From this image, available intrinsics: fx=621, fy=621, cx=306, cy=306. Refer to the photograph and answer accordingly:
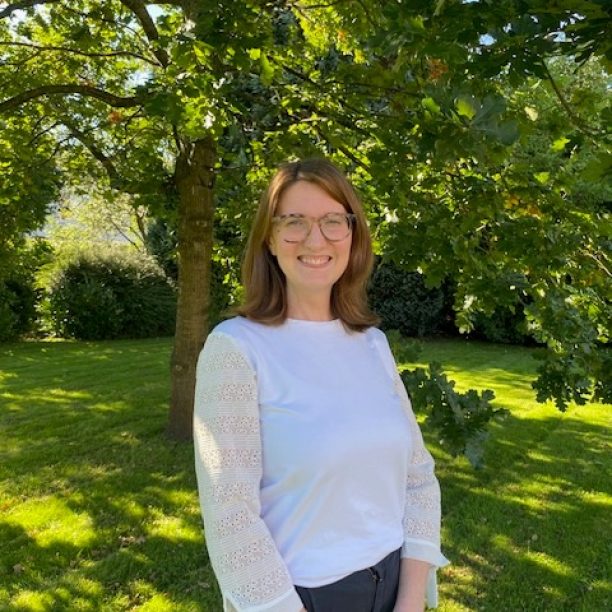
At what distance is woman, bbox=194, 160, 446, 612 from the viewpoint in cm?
147

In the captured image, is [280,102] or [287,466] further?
[280,102]

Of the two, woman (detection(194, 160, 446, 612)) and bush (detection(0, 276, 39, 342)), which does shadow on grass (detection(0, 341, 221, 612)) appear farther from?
bush (detection(0, 276, 39, 342))

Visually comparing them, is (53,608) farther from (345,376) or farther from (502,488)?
(502,488)

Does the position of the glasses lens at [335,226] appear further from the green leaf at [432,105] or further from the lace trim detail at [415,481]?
the lace trim detail at [415,481]

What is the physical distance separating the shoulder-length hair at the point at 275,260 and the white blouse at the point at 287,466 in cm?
9

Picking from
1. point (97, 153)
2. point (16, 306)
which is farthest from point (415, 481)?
point (16, 306)

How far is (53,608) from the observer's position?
342 cm

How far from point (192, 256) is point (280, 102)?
190cm

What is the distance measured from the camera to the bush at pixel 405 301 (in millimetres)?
15438

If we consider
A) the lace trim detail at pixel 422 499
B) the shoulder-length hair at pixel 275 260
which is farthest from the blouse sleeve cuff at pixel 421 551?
the shoulder-length hair at pixel 275 260

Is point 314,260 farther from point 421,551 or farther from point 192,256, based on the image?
point 192,256

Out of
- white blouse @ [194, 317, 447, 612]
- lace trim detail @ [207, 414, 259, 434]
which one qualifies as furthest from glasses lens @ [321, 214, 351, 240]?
lace trim detail @ [207, 414, 259, 434]

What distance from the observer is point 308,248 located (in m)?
1.73

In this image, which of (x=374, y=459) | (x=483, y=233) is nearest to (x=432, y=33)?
(x=374, y=459)
